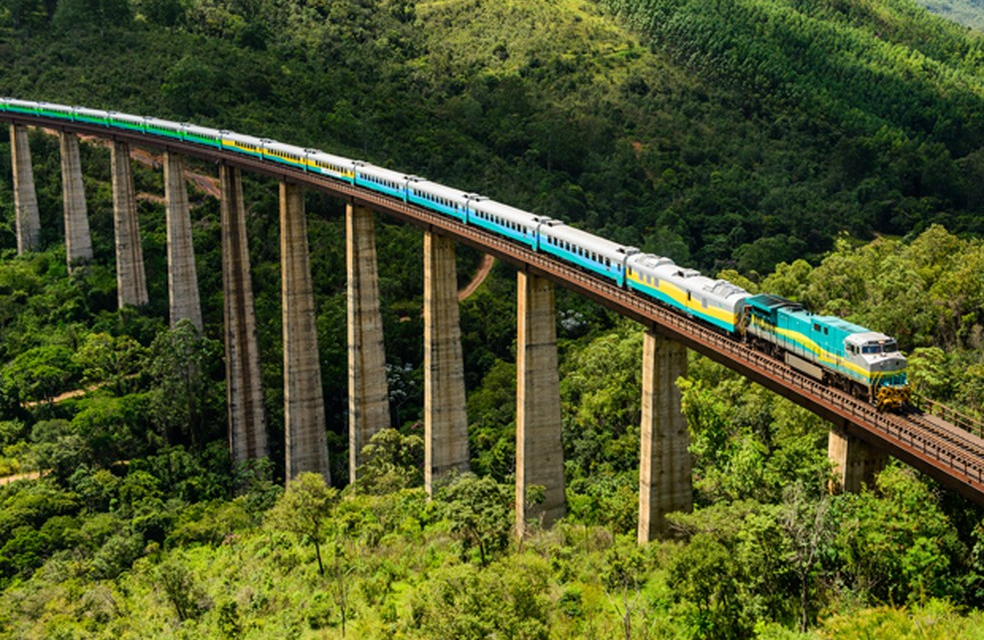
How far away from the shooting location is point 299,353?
46.5 m

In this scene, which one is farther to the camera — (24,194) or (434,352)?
(24,194)

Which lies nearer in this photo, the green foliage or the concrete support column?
the green foliage

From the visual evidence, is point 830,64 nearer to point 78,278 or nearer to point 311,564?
point 78,278

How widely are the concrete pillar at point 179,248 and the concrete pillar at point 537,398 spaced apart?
28.2m

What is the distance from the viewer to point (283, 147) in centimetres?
4984

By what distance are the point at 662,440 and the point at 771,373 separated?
212 inches

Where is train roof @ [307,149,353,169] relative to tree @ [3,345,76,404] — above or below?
above

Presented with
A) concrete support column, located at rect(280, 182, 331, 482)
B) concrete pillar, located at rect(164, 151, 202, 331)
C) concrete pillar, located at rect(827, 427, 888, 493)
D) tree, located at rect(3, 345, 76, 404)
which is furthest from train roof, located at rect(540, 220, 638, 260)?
tree, located at rect(3, 345, 76, 404)

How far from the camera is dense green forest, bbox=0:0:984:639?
22.4 metres

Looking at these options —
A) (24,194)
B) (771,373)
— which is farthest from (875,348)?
(24,194)

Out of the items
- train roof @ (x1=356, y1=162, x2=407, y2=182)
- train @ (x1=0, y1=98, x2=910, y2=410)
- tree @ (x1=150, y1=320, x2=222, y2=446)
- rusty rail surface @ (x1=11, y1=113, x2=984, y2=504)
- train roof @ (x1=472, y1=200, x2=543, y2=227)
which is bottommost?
tree @ (x1=150, y1=320, x2=222, y2=446)

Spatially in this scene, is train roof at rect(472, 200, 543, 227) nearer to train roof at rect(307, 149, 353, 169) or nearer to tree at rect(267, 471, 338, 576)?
train roof at rect(307, 149, 353, 169)

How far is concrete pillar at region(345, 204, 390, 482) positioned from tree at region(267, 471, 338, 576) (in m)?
10.5

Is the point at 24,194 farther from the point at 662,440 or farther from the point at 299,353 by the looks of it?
the point at 662,440
